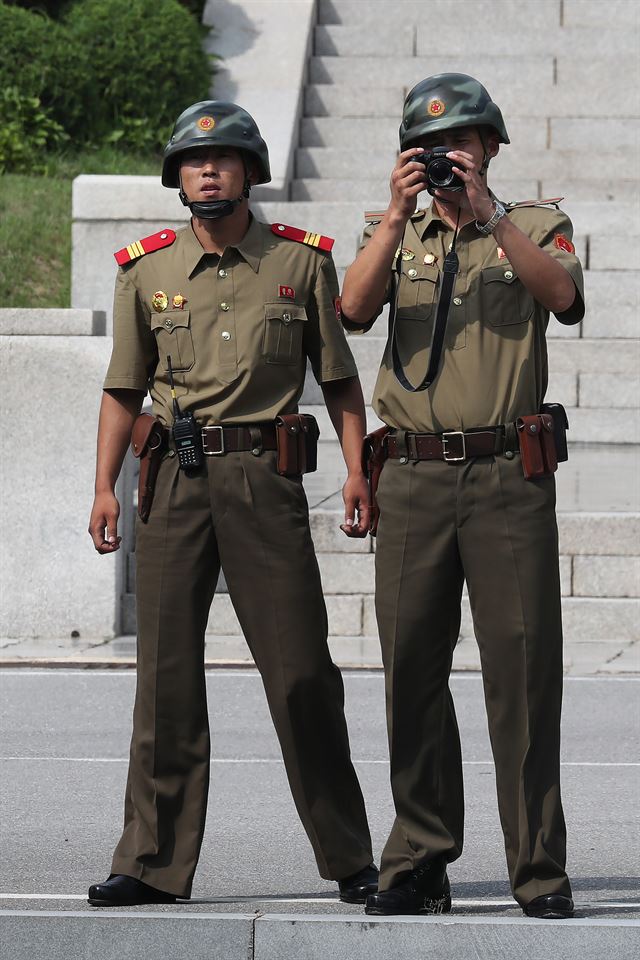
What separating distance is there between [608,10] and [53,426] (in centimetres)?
1076

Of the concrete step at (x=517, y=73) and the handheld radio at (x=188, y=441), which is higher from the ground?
the concrete step at (x=517, y=73)

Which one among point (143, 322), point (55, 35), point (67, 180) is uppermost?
point (55, 35)

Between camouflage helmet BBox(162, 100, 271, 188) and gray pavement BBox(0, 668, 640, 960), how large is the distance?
6.74 feet

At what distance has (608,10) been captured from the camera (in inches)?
736

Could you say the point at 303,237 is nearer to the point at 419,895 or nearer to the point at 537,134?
the point at 419,895

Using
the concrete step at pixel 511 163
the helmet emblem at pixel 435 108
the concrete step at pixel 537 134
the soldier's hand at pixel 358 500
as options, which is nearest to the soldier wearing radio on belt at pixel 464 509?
the helmet emblem at pixel 435 108

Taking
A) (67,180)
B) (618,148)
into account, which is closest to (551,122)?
(618,148)

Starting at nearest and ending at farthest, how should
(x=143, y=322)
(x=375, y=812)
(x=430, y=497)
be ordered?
(x=430, y=497)
(x=143, y=322)
(x=375, y=812)

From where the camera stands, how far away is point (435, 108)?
4.52 m

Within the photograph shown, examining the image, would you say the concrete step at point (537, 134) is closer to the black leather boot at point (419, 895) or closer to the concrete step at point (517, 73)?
the concrete step at point (517, 73)

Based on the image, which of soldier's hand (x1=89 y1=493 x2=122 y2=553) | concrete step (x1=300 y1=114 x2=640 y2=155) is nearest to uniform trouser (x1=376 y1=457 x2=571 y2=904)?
soldier's hand (x1=89 y1=493 x2=122 y2=553)

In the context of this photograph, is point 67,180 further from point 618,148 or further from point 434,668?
point 434,668

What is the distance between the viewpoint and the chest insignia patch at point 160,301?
16.1 ft

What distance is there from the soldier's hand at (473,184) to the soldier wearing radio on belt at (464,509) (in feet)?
0.26
